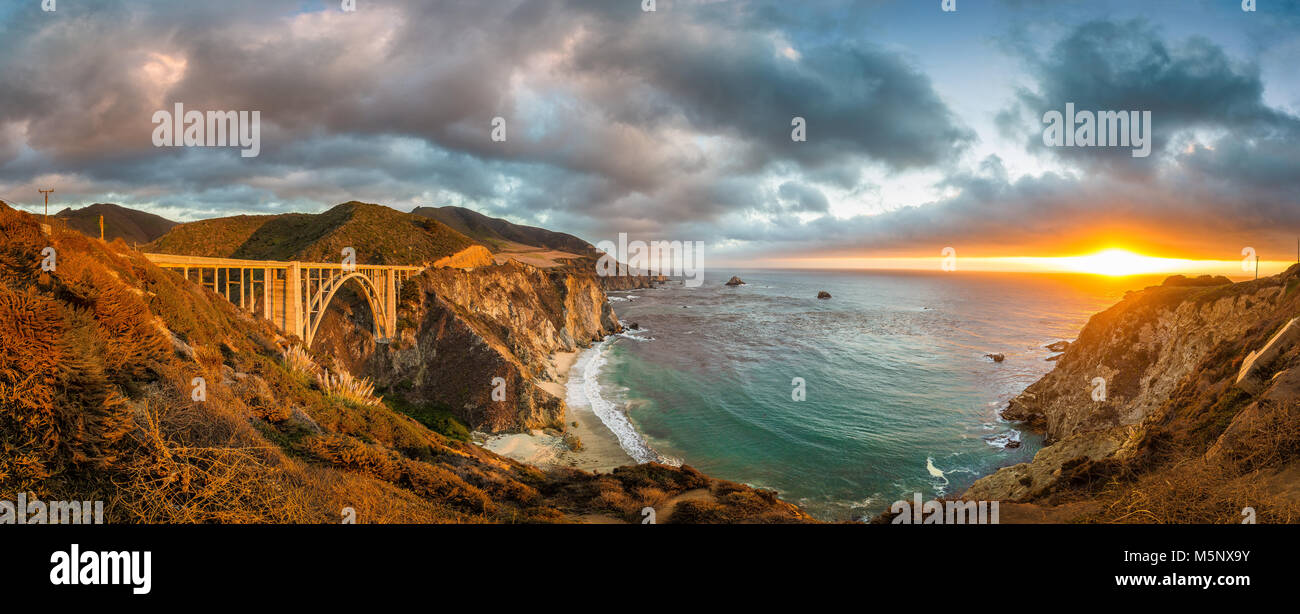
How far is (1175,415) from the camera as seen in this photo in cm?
1151

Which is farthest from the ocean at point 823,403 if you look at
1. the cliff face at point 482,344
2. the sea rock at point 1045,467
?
the cliff face at point 482,344

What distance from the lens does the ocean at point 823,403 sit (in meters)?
23.0

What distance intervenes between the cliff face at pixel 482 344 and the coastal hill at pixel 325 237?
37.6ft

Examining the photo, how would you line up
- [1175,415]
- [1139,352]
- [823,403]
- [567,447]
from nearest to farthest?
[1175,415]
[567,447]
[1139,352]
[823,403]

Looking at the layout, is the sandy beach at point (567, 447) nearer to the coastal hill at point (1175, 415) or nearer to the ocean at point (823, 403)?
the ocean at point (823, 403)

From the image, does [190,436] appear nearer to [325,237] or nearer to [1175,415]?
[1175,415]

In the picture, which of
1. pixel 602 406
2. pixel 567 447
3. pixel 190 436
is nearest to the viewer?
pixel 190 436

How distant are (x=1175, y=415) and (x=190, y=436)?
819 inches

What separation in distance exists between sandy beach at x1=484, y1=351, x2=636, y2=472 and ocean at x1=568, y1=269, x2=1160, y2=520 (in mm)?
1019

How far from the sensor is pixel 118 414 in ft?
17.1

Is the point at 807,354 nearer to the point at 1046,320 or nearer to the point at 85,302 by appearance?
the point at 85,302

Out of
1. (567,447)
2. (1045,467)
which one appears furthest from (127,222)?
(1045,467)
